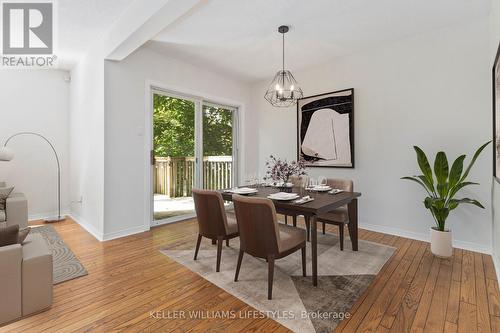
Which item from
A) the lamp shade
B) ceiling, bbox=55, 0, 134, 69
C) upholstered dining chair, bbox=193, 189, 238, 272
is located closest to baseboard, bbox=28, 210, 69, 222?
the lamp shade

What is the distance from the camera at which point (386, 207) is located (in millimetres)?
3633

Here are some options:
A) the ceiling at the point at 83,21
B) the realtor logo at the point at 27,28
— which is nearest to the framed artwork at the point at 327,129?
the ceiling at the point at 83,21

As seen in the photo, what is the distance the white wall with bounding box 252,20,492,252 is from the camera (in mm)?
2908

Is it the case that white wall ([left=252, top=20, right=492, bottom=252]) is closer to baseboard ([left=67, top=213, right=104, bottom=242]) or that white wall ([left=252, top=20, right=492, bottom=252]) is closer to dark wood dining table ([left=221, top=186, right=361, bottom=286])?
dark wood dining table ([left=221, top=186, right=361, bottom=286])

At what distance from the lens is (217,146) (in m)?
4.93

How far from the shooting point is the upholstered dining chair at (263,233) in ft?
6.33

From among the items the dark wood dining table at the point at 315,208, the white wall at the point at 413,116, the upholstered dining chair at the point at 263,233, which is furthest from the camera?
the white wall at the point at 413,116

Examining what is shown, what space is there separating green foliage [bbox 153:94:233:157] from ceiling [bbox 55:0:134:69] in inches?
44.5

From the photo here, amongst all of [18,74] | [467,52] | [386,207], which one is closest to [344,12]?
[467,52]

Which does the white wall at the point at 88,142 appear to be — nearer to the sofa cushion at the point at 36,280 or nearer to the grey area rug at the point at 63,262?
the grey area rug at the point at 63,262

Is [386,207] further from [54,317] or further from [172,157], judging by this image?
[54,317]

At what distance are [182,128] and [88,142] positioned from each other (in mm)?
1423

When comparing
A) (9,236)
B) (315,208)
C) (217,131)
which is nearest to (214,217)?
(315,208)

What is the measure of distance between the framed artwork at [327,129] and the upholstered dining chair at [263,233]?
2318 millimetres
